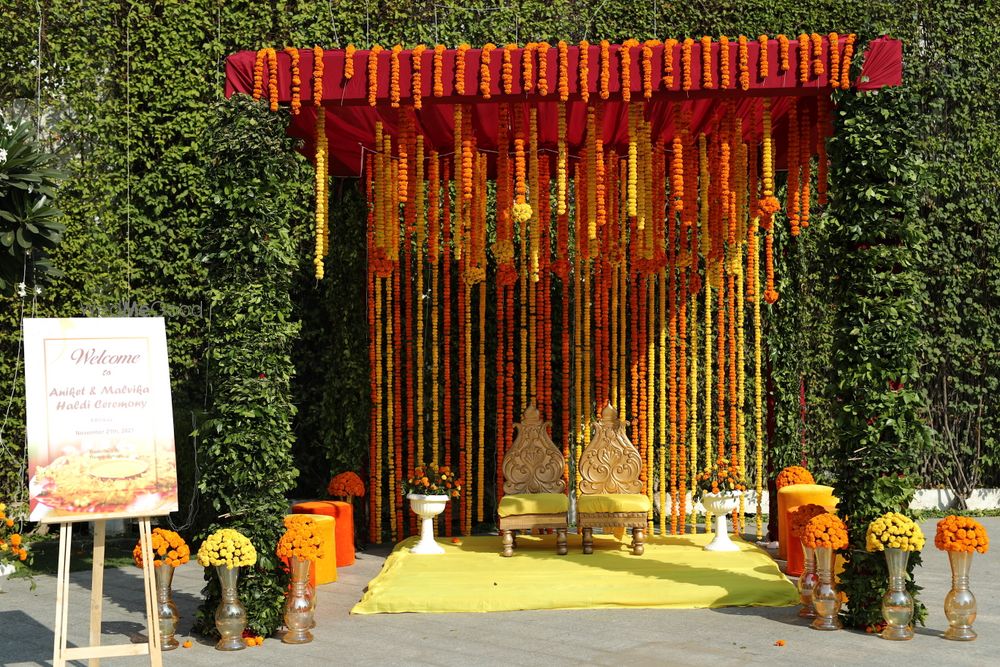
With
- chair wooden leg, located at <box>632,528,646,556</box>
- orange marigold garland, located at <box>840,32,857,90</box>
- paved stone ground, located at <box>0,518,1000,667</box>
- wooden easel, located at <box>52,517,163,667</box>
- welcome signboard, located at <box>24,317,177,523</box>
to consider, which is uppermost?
orange marigold garland, located at <box>840,32,857,90</box>

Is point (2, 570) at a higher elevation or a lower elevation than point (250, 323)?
lower

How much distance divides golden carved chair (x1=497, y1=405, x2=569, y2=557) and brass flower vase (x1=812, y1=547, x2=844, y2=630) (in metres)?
2.82

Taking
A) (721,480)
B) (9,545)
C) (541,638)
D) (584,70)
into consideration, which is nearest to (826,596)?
(541,638)

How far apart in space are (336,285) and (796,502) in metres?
4.42

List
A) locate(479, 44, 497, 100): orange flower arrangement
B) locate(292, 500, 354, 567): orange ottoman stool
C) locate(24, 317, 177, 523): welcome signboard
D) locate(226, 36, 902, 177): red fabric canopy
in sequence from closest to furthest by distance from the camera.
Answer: locate(24, 317, 177, 523): welcome signboard → locate(226, 36, 902, 177): red fabric canopy → locate(479, 44, 497, 100): orange flower arrangement → locate(292, 500, 354, 567): orange ottoman stool

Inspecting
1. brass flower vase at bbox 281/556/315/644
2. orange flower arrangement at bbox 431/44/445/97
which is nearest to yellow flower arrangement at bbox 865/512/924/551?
brass flower vase at bbox 281/556/315/644

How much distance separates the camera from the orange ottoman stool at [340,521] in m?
8.70

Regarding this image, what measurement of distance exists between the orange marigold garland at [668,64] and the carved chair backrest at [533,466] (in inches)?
139

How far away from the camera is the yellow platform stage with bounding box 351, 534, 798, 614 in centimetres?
712

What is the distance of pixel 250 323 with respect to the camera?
6.57 m

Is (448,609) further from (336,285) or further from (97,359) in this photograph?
(336,285)

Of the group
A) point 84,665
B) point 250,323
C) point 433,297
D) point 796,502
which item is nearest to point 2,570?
point 84,665

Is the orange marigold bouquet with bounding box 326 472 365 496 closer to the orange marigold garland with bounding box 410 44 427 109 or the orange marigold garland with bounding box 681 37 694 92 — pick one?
the orange marigold garland with bounding box 410 44 427 109

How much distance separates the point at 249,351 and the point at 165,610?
1.53 m
